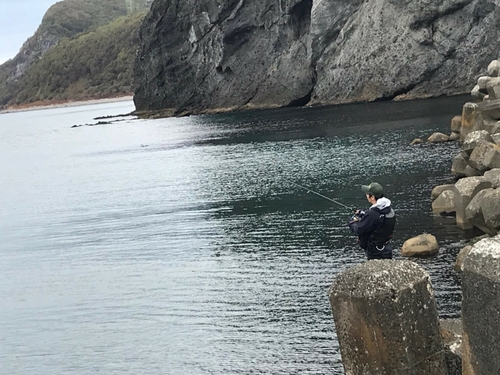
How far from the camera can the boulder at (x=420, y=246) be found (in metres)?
19.0

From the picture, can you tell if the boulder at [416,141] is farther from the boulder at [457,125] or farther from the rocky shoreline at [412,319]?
the rocky shoreline at [412,319]

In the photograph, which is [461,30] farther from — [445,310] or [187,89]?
[445,310]

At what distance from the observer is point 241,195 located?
34750 mm

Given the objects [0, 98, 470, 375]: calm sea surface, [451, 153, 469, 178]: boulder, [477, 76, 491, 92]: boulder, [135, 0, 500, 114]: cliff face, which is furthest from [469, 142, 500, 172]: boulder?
[135, 0, 500, 114]: cliff face

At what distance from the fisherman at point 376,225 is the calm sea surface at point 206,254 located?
2.38 m

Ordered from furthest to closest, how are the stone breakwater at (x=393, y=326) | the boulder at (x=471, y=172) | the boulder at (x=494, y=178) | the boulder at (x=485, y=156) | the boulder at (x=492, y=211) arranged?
the boulder at (x=471, y=172), the boulder at (x=485, y=156), the boulder at (x=494, y=178), the boulder at (x=492, y=211), the stone breakwater at (x=393, y=326)

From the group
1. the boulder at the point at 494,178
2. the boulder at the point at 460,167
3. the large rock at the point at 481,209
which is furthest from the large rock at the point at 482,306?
the boulder at the point at 460,167

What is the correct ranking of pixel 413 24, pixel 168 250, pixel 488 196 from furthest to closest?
pixel 413 24 → pixel 168 250 → pixel 488 196

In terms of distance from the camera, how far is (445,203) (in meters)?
23.4

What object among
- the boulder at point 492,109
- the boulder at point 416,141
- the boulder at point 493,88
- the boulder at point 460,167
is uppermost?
the boulder at point 493,88

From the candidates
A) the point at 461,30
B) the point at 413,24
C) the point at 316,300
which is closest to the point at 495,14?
the point at 461,30

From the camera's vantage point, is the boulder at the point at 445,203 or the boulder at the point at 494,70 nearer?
the boulder at the point at 445,203

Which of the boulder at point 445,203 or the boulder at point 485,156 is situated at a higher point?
the boulder at point 485,156

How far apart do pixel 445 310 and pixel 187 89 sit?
341 feet
